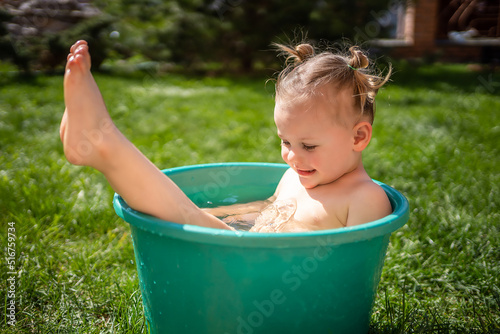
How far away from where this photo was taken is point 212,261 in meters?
0.99

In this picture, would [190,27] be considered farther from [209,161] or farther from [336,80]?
[336,80]

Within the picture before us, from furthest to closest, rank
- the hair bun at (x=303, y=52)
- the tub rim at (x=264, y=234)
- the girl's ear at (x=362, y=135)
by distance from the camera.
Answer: the hair bun at (x=303, y=52) < the girl's ear at (x=362, y=135) < the tub rim at (x=264, y=234)

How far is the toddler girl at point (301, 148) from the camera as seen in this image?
44.2 inches

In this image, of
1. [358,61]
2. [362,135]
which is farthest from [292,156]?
[358,61]

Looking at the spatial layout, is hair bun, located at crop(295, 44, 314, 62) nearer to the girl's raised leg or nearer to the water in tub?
the water in tub

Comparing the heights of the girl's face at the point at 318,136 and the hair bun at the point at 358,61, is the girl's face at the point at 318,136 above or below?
below

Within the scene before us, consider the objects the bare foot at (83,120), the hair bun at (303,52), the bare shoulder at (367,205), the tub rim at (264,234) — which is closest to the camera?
the tub rim at (264,234)

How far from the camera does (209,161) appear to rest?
2.73m

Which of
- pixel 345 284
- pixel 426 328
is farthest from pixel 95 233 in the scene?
pixel 426 328

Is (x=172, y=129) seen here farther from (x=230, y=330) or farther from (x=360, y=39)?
(x=360, y=39)

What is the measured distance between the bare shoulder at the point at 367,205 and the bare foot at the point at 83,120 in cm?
69

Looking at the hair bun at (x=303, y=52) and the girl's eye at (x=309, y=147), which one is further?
the hair bun at (x=303, y=52)

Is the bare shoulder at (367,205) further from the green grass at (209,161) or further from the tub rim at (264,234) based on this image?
the green grass at (209,161)

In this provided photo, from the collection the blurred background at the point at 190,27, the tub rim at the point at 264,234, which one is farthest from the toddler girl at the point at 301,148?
the blurred background at the point at 190,27
